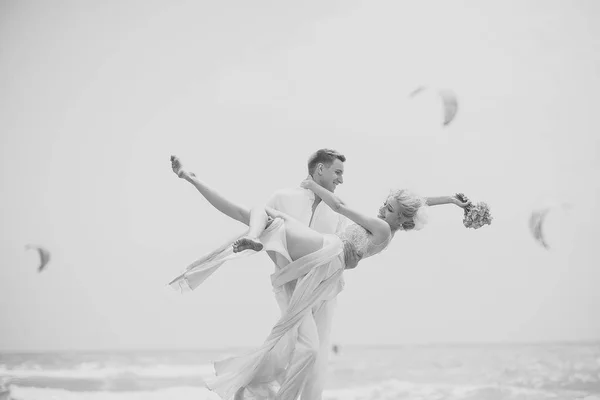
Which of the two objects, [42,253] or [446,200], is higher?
[42,253]

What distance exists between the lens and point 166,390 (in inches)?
242

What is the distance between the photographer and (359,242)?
3424 mm

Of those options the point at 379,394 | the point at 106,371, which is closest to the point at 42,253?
the point at 106,371

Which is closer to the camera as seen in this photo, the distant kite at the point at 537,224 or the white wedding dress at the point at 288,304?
the white wedding dress at the point at 288,304

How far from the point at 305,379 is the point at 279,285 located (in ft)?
1.50

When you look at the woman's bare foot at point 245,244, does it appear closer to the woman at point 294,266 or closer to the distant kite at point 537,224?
the woman at point 294,266

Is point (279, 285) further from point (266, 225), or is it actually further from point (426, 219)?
point (426, 219)

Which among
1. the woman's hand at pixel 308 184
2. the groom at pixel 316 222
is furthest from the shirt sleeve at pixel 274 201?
the woman's hand at pixel 308 184

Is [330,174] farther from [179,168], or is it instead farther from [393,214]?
[179,168]

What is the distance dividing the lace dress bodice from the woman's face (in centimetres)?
7

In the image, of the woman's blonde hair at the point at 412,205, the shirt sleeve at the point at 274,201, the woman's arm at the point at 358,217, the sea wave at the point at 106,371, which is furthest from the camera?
the sea wave at the point at 106,371

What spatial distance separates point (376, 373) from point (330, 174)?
4.68 metres

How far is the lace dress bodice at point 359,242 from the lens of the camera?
3.39 metres

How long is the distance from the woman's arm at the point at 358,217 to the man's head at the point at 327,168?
184 mm
